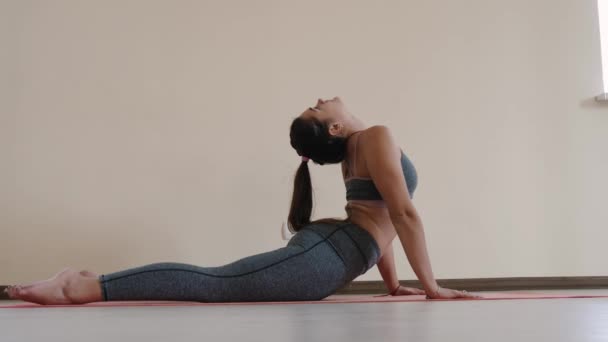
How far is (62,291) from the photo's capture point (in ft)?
5.76

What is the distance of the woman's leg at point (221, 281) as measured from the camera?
1766 millimetres

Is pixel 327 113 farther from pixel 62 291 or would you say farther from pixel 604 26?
pixel 604 26

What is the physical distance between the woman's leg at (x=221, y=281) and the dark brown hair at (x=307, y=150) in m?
0.20

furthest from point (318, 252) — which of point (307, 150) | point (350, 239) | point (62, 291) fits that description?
point (62, 291)

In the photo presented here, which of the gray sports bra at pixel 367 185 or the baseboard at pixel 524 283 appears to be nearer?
the gray sports bra at pixel 367 185

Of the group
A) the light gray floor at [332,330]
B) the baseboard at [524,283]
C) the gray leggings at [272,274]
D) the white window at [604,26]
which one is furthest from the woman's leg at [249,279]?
the white window at [604,26]

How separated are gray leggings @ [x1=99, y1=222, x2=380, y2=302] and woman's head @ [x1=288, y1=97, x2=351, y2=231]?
0.50ft

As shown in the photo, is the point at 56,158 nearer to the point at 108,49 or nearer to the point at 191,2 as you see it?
the point at 108,49

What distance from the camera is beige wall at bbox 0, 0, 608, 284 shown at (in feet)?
10.3

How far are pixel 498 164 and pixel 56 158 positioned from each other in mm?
2251

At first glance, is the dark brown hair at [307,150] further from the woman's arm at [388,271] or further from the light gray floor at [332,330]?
the light gray floor at [332,330]

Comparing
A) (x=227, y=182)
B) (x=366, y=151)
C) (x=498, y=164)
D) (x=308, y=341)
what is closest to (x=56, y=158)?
(x=227, y=182)

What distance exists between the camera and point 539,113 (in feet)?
11.3

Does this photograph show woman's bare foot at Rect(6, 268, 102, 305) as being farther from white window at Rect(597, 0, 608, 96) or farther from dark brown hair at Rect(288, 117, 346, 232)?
white window at Rect(597, 0, 608, 96)
